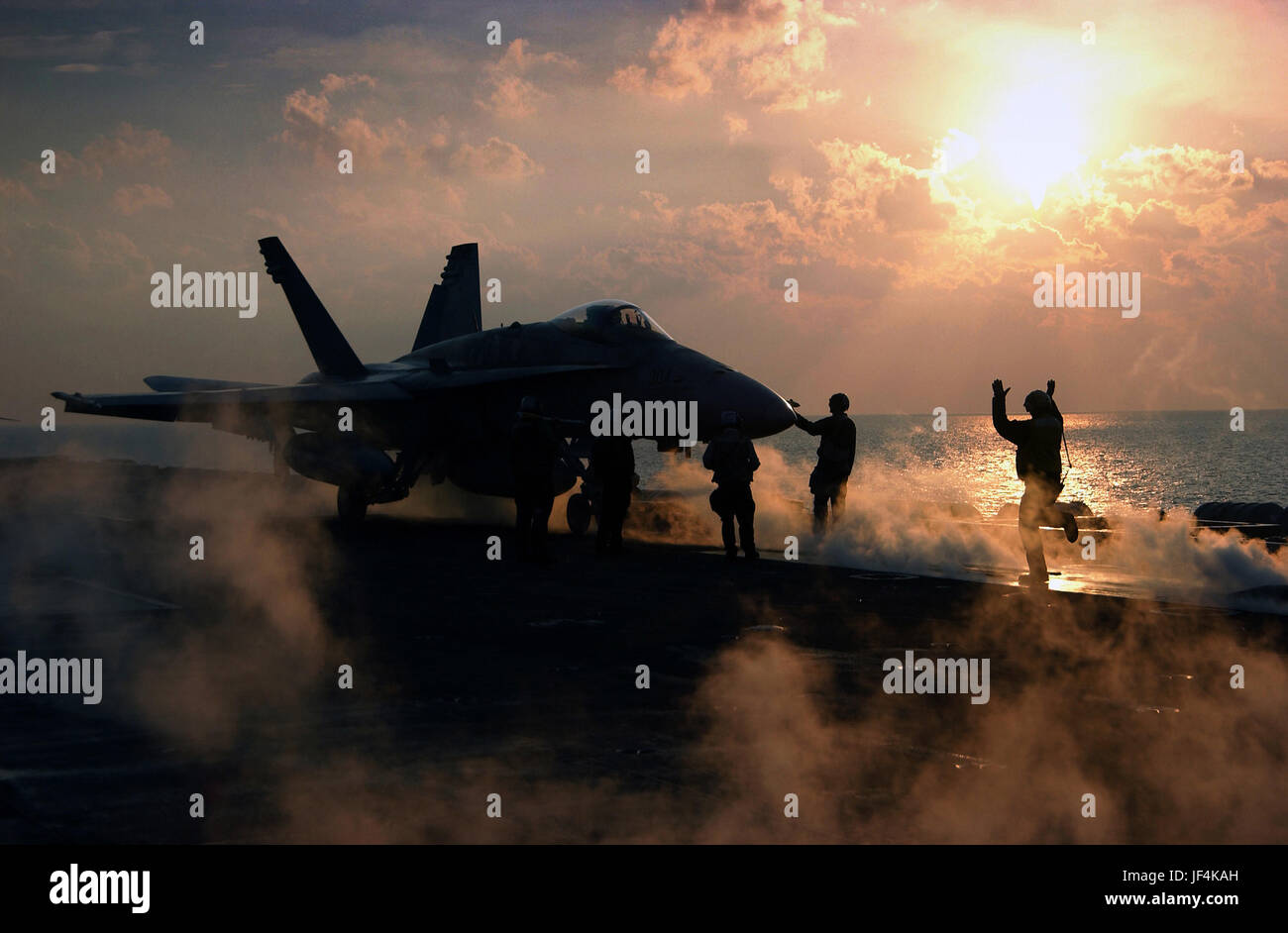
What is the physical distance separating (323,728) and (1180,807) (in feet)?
15.7

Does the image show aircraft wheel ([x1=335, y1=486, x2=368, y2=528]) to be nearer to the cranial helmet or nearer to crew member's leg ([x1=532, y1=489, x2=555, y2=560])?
crew member's leg ([x1=532, y1=489, x2=555, y2=560])

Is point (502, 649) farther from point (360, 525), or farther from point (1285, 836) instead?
point (360, 525)

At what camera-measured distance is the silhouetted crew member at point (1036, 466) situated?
45.5 ft

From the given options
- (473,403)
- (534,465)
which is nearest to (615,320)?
(473,403)

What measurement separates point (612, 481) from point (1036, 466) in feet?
21.2

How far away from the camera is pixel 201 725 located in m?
7.57

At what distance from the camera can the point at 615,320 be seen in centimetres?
2103

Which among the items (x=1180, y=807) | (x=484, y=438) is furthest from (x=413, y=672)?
(x=484, y=438)

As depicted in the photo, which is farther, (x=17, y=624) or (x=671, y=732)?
(x=17, y=624)

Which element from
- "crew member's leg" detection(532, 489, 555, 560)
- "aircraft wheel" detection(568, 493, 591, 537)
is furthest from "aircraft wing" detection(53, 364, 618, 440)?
"crew member's leg" detection(532, 489, 555, 560)

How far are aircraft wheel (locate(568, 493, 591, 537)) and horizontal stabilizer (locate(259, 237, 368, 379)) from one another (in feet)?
23.5

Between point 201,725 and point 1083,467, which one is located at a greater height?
point 1083,467

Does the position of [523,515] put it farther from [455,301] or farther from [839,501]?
[455,301]

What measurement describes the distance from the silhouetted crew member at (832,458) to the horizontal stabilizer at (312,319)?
1165 centimetres
